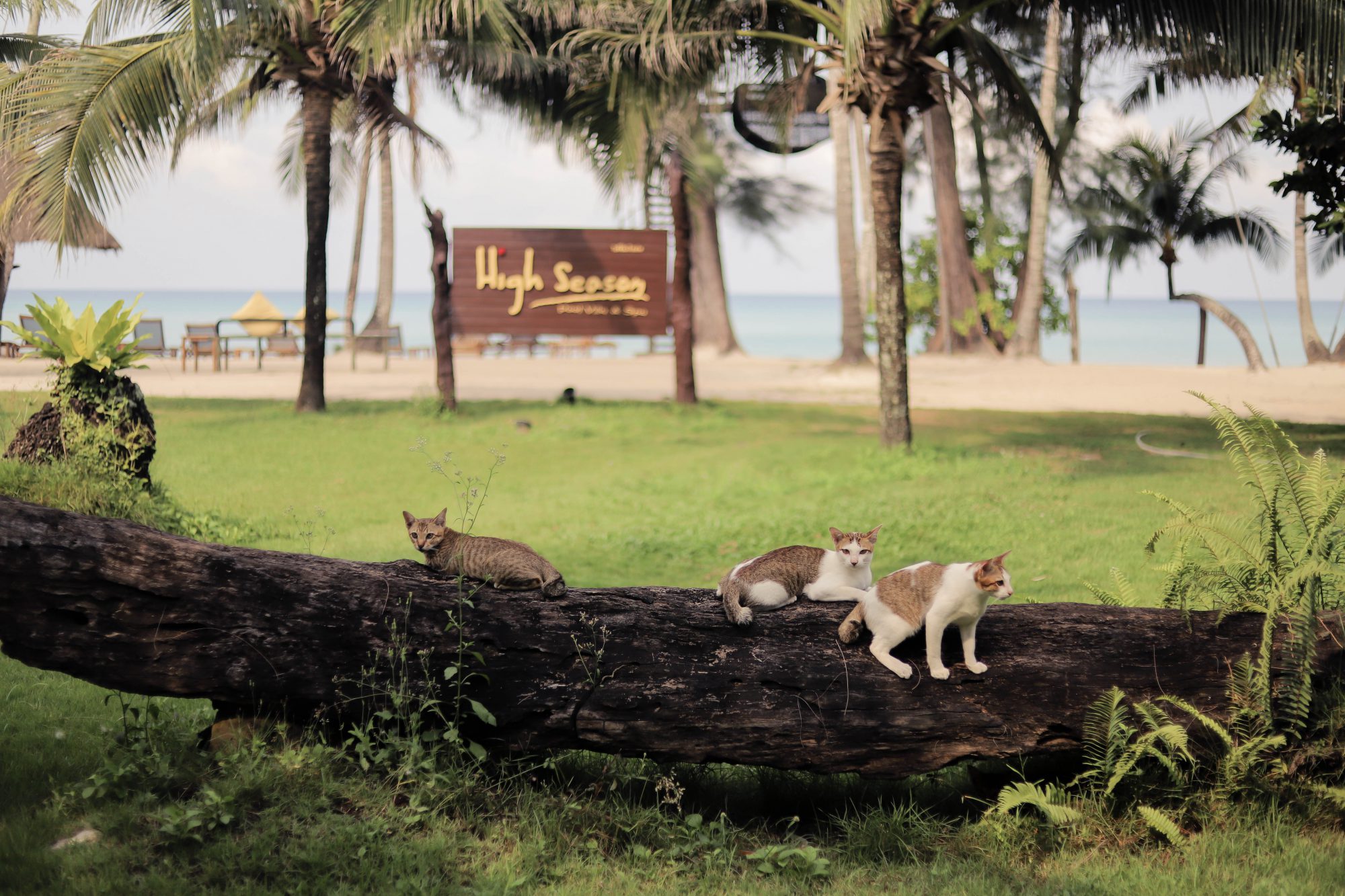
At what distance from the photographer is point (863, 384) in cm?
2375

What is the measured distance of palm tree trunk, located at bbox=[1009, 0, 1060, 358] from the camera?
26484mm

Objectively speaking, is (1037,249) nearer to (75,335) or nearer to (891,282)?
(891,282)

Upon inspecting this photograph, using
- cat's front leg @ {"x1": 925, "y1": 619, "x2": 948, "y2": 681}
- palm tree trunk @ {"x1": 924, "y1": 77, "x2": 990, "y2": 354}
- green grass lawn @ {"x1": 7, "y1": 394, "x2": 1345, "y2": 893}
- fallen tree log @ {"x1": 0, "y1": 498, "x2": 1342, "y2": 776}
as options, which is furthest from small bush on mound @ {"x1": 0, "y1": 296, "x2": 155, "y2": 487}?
palm tree trunk @ {"x1": 924, "y1": 77, "x2": 990, "y2": 354}

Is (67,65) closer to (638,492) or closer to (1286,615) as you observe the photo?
(638,492)

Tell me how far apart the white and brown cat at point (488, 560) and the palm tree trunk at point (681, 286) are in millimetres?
13716

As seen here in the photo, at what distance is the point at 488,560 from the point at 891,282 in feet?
33.3

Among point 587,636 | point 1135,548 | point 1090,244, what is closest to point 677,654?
point 587,636

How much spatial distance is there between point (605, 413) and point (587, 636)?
43.1 feet

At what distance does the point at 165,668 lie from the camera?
4.32 metres

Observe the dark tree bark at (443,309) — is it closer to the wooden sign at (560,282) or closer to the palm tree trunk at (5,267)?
the wooden sign at (560,282)

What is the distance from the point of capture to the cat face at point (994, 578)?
4.45 meters

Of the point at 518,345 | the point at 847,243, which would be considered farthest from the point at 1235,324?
the point at 518,345

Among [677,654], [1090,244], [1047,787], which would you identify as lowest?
[1047,787]

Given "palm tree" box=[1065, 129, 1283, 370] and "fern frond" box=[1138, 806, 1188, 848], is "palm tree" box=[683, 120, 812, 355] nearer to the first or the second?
"palm tree" box=[1065, 129, 1283, 370]
